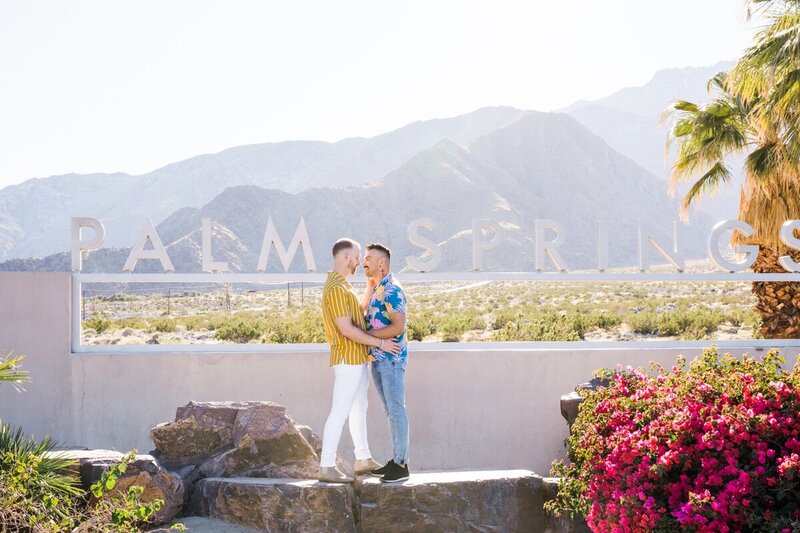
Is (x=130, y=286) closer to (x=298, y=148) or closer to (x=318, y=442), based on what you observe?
(x=318, y=442)

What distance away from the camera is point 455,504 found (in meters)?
7.42

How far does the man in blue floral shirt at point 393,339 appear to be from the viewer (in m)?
7.24

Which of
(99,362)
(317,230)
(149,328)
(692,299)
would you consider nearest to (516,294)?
(692,299)

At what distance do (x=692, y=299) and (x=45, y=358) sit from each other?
41308 millimetres

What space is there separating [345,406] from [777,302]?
10.8 m

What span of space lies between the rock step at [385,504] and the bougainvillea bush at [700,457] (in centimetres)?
58

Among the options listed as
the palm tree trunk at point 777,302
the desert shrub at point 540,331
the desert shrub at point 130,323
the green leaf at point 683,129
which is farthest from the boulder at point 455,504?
the desert shrub at point 130,323

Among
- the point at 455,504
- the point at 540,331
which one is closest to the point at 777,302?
the point at 455,504

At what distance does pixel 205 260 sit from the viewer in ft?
33.3

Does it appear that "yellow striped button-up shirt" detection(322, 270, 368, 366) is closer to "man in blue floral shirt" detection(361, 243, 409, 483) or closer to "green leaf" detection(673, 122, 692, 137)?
"man in blue floral shirt" detection(361, 243, 409, 483)

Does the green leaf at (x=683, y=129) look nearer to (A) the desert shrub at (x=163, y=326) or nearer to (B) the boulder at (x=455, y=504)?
(B) the boulder at (x=455, y=504)

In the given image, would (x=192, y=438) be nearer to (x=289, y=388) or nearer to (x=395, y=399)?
(x=289, y=388)

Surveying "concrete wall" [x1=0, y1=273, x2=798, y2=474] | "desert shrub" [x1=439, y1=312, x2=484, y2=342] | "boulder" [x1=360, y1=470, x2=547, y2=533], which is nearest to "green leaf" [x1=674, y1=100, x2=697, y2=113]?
"concrete wall" [x1=0, y1=273, x2=798, y2=474]

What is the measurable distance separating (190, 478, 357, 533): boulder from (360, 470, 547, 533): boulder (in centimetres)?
16
